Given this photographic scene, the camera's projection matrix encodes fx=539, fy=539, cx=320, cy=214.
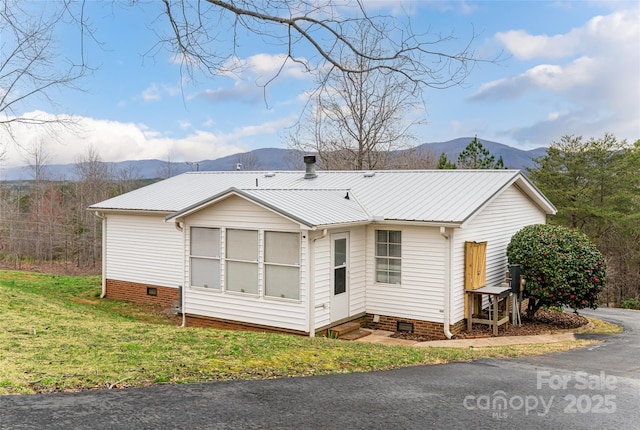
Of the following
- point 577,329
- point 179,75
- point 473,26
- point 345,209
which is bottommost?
point 577,329

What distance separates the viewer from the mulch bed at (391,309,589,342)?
486 inches

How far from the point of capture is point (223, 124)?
1630cm

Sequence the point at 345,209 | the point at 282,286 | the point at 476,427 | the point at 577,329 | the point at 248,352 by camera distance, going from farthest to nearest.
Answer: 1. the point at 577,329
2. the point at 345,209
3. the point at 282,286
4. the point at 248,352
5. the point at 476,427

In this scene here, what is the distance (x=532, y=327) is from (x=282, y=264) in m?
6.79

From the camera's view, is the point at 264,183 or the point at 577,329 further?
the point at 264,183

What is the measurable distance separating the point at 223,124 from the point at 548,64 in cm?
1027

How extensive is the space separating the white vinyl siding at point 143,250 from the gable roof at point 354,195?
1.80 ft

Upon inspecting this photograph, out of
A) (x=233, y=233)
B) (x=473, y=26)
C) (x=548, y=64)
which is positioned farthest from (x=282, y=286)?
(x=548, y=64)

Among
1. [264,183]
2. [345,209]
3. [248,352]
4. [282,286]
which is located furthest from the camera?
[264,183]

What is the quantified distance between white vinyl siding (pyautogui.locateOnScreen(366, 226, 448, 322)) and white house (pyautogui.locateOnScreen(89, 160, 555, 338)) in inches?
0.9

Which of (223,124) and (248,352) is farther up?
(223,124)

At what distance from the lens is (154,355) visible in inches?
289

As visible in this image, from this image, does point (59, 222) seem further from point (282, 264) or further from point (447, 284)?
point (447, 284)

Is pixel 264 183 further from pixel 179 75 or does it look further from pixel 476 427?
pixel 476 427
